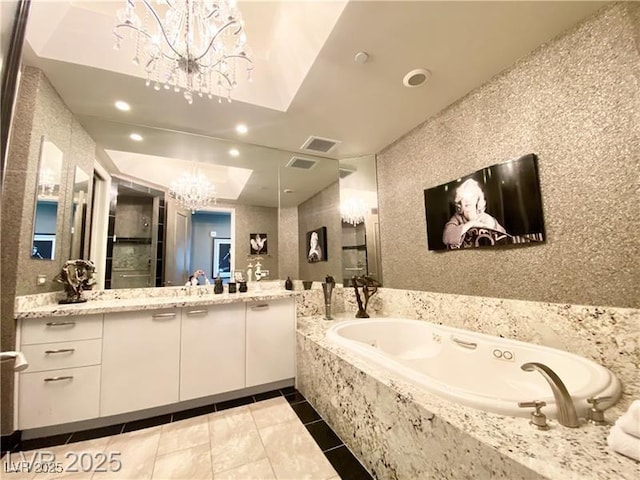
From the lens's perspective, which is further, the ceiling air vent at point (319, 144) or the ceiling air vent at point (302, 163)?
the ceiling air vent at point (302, 163)

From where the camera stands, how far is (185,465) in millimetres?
1414

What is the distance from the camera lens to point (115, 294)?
2242 mm

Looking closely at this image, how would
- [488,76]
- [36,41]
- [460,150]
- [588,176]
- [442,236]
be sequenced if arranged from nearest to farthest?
1. [588,176]
2. [36,41]
3. [488,76]
4. [460,150]
5. [442,236]

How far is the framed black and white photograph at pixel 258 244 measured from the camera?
115 inches

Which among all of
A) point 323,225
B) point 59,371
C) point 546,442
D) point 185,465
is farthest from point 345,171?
point 59,371

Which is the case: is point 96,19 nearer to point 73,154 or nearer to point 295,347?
point 73,154

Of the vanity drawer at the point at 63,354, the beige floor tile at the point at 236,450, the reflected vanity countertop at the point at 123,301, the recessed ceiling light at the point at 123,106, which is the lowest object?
the beige floor tile at the point at 236,450

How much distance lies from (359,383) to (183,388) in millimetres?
1442

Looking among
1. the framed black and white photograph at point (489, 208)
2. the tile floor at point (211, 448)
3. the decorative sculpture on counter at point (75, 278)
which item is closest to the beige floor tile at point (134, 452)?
the tile floor at point (211, 448)

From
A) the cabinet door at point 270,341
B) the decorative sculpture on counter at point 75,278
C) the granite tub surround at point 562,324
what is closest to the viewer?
the granite tub surround at point 562,324

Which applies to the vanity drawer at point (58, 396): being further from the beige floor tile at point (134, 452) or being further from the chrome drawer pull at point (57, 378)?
the beige floor tile at point (134, 452)

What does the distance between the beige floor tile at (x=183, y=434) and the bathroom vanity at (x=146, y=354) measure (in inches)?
6.9

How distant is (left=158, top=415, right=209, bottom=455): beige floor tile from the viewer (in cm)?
157

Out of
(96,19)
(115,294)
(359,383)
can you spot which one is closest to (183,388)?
(115,294)
